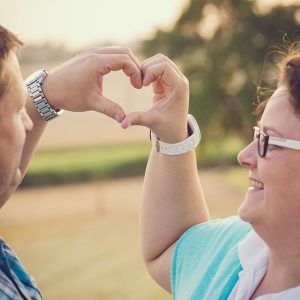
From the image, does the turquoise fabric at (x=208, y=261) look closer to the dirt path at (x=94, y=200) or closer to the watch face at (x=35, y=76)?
the watch face at (x=35, y=76)

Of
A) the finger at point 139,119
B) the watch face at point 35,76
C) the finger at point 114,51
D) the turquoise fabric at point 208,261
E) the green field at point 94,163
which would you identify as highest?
the finger at point 114,51

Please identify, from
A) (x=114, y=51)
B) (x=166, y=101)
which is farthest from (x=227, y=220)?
(x=114, y=51)

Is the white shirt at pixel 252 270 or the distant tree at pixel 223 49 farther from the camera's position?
the distant tree at pixel 223 49

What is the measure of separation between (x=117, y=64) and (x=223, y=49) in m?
17.7

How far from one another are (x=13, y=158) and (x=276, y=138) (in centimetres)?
71

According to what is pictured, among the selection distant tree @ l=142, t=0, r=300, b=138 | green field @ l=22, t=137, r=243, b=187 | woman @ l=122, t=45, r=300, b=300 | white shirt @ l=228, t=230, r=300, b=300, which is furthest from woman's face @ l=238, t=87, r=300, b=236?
green field @ l=22, t=137, r=243, b=187

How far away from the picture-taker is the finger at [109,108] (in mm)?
1806

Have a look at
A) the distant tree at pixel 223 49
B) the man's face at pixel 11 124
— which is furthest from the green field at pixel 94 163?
the man's face at pixel 11 124

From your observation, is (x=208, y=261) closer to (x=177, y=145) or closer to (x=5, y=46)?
(x=177, y=145)

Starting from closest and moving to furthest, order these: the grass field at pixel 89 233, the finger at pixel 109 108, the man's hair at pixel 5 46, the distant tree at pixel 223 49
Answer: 1. the man's hair at pixel 5 46
2. the finger at pixel 109 108
3. the grass field at pixel 89 233
4. the distant tree at pixel 223 49

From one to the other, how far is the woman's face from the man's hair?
713 millimetres

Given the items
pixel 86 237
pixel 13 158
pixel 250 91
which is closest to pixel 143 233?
pixel 13 158

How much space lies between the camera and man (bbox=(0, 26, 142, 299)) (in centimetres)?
157

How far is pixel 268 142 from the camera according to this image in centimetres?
174
